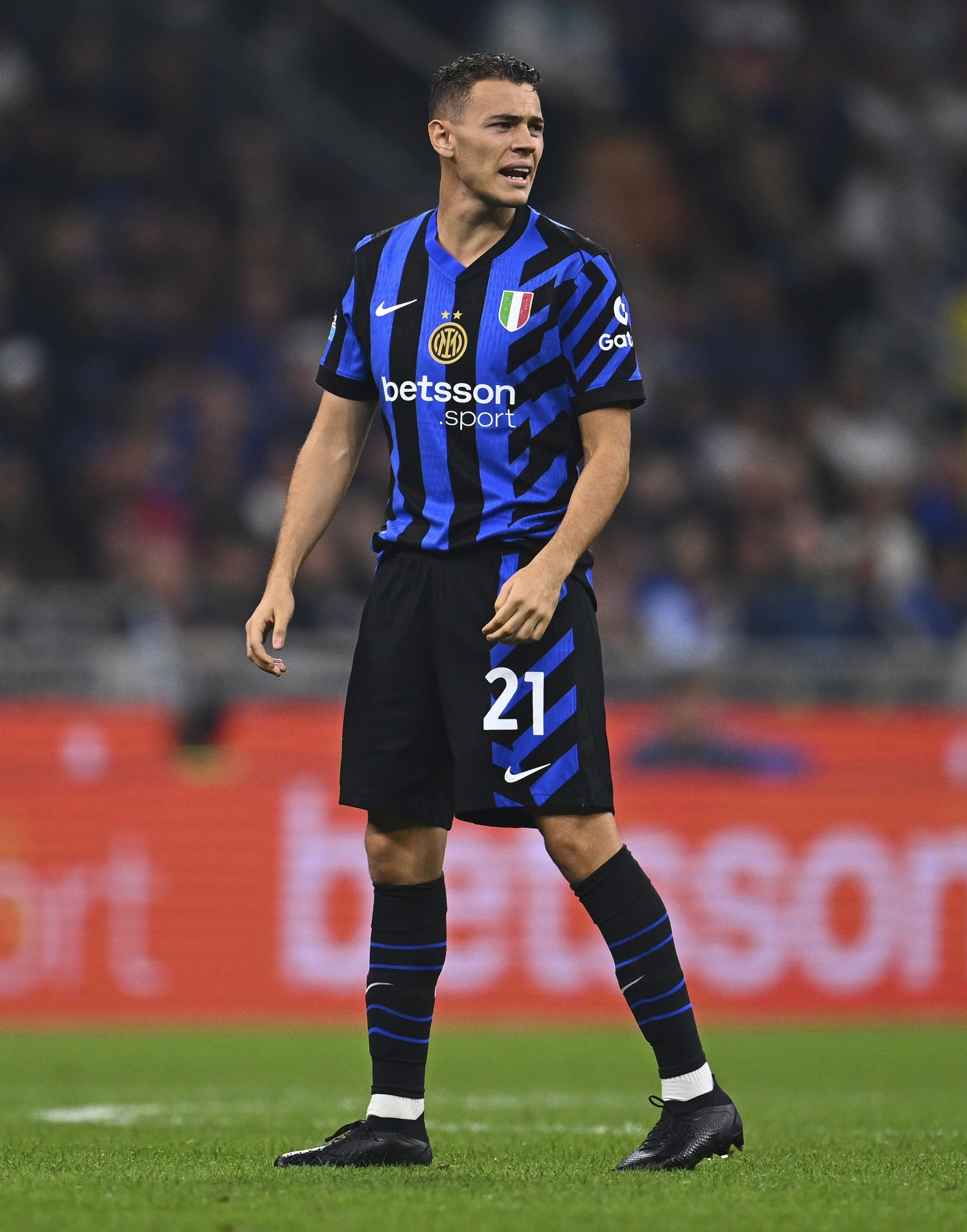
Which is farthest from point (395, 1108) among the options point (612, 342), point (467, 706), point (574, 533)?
point (612, 342)

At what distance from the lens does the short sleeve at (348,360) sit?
13.5 feet

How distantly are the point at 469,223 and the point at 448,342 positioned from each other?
27cm

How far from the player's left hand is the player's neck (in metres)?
0.70

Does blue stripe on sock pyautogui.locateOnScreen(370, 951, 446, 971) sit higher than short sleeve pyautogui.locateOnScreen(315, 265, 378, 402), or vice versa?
short sleeve pyautogui.locateOnScreen(315, 265, 378, 402)

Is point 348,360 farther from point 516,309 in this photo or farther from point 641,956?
point 641,956

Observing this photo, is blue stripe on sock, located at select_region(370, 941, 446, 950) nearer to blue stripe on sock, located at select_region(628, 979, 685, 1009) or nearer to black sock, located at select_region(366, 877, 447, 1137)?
black sock, located at select_region(366, 877, 447, 1137)

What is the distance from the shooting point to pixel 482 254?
3984 millimetres

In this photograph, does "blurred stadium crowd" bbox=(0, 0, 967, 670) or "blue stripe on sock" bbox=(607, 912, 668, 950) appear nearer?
"blue stripe on sock" bbox=(607, 912, 668, 950)

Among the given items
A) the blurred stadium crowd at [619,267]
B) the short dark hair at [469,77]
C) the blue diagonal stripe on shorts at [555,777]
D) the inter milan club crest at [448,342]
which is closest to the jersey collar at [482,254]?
the inter milan club crest at [448,342]

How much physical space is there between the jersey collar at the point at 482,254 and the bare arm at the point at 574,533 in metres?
0.37

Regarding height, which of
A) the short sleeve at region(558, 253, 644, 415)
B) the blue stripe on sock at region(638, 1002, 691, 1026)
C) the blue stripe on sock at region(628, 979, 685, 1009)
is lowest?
the blue stripe on sock at region(638, 1002, 691, 1026)

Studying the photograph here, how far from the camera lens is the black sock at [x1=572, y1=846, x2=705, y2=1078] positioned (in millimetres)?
3807

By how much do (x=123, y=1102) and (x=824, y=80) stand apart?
432 inches

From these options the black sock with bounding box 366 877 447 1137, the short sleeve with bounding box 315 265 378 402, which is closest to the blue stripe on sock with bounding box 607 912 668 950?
the black sock with bounding box 366 877 447 1137
